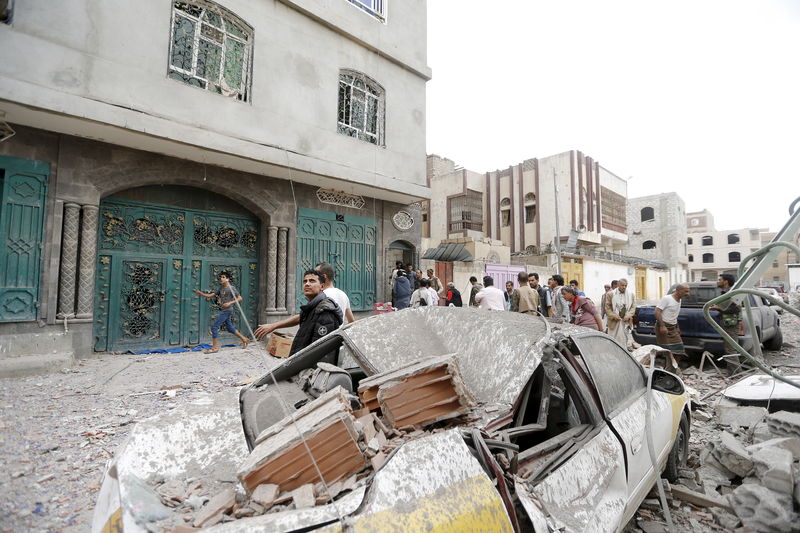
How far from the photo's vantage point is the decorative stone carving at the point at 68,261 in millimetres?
6254

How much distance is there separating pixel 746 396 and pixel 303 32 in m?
9.95

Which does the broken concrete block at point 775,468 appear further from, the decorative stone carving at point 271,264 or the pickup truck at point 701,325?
the decorative stone carving at point 271,264

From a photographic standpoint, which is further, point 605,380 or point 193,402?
point 605,380

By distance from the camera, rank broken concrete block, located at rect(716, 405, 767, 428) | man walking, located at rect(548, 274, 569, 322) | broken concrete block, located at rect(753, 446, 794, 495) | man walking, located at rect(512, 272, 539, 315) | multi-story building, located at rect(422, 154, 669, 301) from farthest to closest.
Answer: multi-story building, located at rect(422, 154, 669, 301) → man walking, located at rect(512, 272, 539, 315) → man walking, located at rect(548, 274, 569, 322) → broken concrete block, located at rect(716, 405, 767, 428) → broken concrete block, located at rect(753, 446, 794, 495)

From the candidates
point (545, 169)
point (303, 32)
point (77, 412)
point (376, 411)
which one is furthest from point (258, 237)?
point (545, 169)

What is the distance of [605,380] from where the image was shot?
262 centimetres

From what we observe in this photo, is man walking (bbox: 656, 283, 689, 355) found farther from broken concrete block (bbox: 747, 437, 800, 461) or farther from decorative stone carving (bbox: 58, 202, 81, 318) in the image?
decorative stone carving (bbox: 58, 202, 81, 318)

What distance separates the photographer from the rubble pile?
1.48 m

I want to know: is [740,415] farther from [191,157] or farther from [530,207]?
[530,207]

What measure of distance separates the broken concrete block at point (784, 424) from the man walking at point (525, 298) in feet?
13.7

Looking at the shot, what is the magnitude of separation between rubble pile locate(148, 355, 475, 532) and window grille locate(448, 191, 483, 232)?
26.5 m

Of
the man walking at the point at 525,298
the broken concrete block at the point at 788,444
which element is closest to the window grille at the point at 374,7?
the man walking at the point at 525,298

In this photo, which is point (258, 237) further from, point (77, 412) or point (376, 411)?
point (376, 411)

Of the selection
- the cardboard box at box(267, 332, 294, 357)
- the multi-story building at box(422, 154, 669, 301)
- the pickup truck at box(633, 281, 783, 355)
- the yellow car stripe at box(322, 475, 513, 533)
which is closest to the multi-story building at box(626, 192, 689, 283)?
the multi-story building at box(422, 154, 669, 301)
